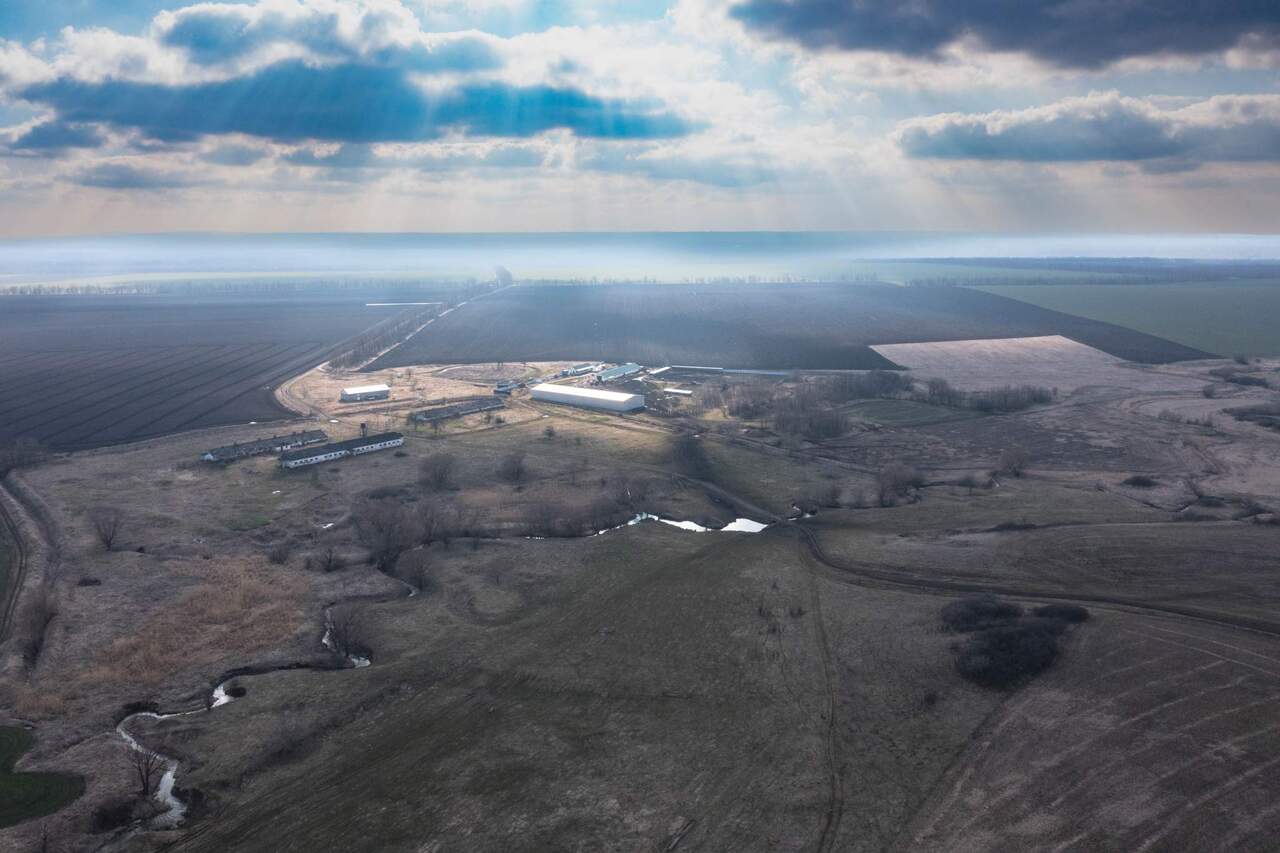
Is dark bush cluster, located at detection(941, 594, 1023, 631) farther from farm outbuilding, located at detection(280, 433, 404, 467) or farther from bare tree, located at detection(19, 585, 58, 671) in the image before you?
farm outbuilding, located at detection(280, 433, 404, 467)

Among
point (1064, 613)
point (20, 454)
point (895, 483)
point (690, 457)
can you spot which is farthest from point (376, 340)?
point (1064, 613)

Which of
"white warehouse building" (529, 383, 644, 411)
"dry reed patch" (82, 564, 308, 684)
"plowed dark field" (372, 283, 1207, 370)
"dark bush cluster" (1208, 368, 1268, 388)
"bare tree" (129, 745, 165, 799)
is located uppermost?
"plowed dark field" (372, 283, 1207, 370)

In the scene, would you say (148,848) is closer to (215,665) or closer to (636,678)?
(215,665)

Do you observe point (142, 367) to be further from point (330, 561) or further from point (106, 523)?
point (330, 561)

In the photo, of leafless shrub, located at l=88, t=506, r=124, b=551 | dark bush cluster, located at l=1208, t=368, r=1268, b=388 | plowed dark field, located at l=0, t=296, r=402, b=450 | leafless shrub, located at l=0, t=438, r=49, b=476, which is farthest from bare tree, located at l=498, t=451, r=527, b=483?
dark bush cluster, located at l=1208, t=368, r=1268, b=388

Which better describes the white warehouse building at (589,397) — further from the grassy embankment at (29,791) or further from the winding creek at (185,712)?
the grassy embankment at (29,791)

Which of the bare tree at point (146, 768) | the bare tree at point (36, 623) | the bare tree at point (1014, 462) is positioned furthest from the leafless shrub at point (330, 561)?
the bare tree at point (1014, 462)
